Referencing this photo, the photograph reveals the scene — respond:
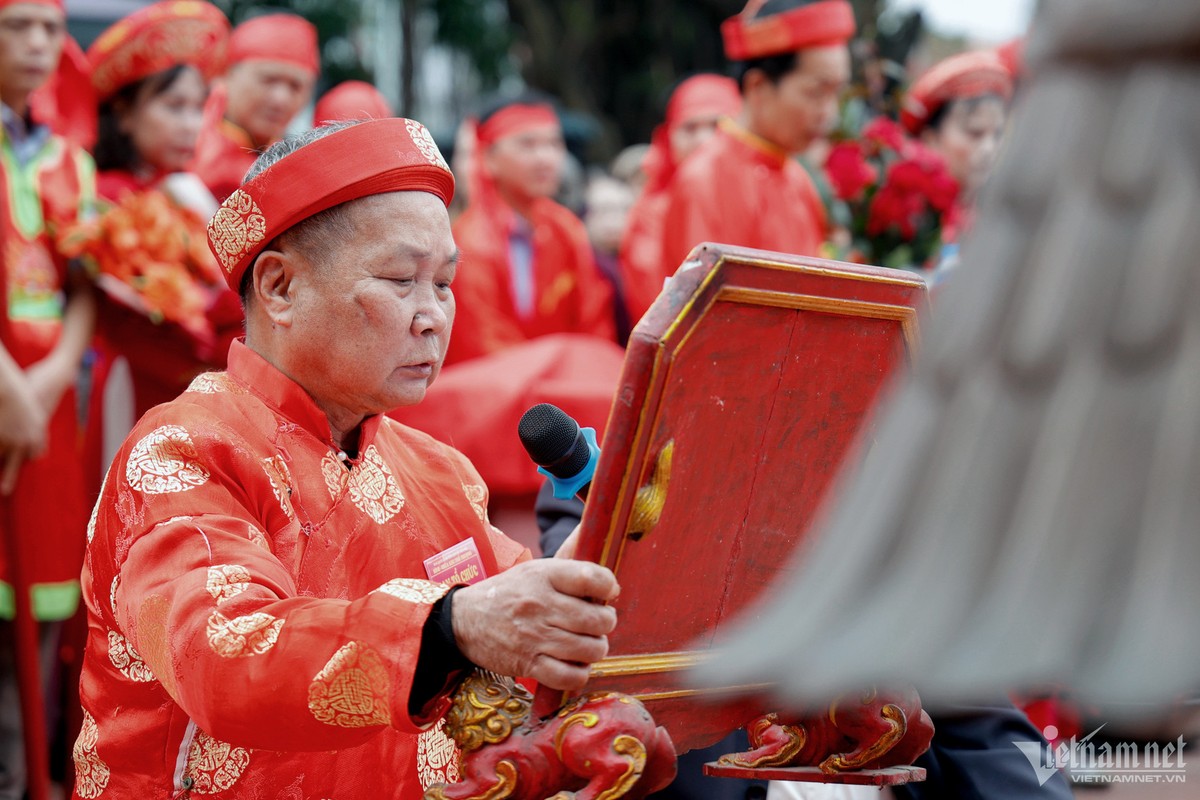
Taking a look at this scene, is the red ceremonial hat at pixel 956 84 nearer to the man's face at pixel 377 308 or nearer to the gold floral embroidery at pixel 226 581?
the man's face at pixel 377 308

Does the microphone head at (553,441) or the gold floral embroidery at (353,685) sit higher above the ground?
the microphone head at (553,441)

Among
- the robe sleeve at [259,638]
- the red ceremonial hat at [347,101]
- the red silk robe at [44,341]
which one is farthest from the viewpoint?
the red ceremonial hat at [347,101]

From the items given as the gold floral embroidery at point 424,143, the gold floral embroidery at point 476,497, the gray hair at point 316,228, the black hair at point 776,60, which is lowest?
the gold floral embroidery at point 476,497

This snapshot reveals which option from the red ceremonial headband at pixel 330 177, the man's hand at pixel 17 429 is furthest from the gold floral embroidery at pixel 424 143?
the man's hand at pixel 17 429

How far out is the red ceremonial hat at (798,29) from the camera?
5.66m

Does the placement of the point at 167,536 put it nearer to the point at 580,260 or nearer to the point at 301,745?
the point at 301,745

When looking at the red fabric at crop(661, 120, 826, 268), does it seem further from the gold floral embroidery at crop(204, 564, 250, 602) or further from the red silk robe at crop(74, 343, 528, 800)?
the gold floral embroidery at crop(204, 564, 250, 602)

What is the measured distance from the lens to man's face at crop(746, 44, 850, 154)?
5.69 meters

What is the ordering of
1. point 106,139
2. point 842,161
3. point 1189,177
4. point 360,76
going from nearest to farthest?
1. point 1189,177
2. point 106,139
3. point 842,161
4. point 360,76

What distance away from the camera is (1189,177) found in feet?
2.76

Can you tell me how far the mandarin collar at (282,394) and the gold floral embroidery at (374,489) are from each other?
0.05m

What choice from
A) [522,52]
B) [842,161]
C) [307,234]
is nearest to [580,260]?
[842,161]

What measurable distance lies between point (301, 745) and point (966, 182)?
17.5 ft

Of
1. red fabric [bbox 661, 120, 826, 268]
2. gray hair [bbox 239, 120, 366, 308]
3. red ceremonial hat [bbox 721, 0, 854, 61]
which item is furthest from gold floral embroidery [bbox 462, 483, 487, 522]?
red ceremonial hat [bbox 721, 0, 854, 61]
